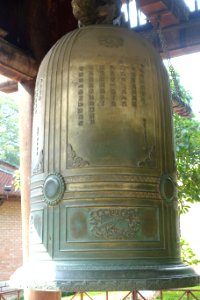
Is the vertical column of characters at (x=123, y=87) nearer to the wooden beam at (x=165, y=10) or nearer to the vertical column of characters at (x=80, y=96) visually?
the vertical column of characters at (x=80, y=96)

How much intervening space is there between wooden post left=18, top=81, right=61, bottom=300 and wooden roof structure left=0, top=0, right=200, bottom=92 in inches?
6.5

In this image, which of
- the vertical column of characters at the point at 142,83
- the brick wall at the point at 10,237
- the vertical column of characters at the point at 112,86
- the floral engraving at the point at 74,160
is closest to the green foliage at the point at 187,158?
the vertical column of characters at the point at 142,83

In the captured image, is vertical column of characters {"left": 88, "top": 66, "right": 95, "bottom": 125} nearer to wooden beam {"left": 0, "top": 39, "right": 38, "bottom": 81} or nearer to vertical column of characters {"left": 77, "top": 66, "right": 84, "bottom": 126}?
vertical column of characters {"left": 77, "top": 66, "right": 84, "bottom": 126}

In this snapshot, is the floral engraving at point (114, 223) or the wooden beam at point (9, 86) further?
the wooden beam at point (9, 86)

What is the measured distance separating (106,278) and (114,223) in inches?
11.1

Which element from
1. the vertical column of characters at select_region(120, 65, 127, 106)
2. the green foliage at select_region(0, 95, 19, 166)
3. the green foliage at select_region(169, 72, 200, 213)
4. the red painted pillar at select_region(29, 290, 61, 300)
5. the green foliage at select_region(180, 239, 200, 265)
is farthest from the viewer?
the green foliage at select_region(0, 95, 19, 166)

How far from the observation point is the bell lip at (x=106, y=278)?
1.87 metres

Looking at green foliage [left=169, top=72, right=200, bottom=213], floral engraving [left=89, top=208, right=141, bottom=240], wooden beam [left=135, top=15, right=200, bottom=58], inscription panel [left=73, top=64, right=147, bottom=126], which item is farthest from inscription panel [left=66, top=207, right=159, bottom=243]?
green foliage [left=169, top=72, right=200, bottom=213]

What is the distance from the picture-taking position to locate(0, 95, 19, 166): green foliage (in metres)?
24.9

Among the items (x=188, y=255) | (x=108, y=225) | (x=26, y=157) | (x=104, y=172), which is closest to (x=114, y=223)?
(x=108, y=225)

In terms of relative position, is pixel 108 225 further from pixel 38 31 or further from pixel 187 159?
pixel 187 159

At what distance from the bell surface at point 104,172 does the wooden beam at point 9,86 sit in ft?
6.92

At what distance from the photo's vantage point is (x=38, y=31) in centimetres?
410

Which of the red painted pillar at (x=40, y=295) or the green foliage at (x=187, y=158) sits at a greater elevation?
the green foliage at (x=187, y=158)
